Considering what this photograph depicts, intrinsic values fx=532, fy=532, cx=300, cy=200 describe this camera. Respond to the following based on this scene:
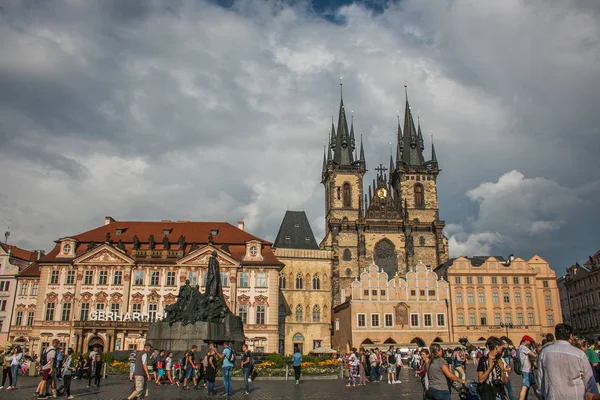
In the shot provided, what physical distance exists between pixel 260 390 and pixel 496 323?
1938 inches

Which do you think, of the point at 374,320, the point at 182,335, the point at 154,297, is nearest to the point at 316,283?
the point at 374,320

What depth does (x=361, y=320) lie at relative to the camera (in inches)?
2256

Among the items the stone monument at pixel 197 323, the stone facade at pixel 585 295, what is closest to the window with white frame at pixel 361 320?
the stone facade at pixel 585 295

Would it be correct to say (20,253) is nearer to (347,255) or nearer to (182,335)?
(347,255)

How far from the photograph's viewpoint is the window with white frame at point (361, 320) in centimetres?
5703

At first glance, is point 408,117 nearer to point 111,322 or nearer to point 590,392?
point 111,322

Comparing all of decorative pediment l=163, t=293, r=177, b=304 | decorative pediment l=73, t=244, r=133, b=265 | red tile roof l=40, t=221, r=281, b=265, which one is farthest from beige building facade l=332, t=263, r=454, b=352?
decorative pediment l=73, t=244, r=133, b=265

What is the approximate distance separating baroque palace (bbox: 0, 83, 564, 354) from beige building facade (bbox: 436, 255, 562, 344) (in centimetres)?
12

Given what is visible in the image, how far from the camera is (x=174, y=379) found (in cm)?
2053

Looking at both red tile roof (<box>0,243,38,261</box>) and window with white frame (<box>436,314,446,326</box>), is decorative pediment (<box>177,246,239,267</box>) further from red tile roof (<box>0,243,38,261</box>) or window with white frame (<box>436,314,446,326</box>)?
window with white frame (<box>436,314,446,326</box>)

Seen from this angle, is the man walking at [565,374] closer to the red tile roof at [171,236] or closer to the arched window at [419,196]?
the red tile roof at [171,236]

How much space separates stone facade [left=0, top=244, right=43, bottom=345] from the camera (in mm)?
51969

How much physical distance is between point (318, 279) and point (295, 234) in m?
7.59

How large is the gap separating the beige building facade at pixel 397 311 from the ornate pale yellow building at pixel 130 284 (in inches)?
449
